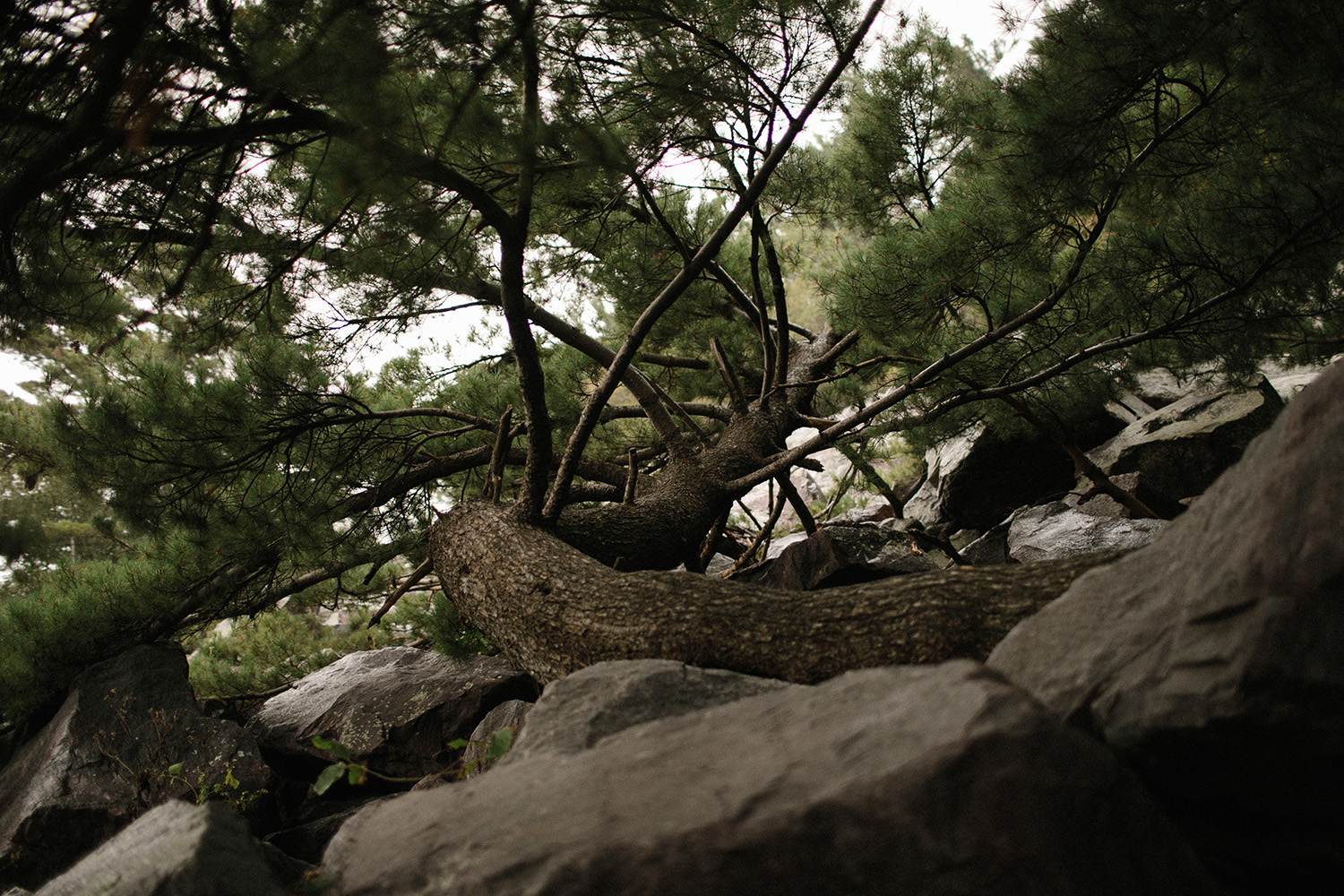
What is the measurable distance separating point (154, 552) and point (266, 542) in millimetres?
547

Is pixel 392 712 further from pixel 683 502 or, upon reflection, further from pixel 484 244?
pixel 484 244

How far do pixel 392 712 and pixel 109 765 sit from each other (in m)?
1.03

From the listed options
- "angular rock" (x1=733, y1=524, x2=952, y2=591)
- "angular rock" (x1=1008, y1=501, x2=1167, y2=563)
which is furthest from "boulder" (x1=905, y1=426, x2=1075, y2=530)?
"angular rock" (x1=733, y1=524, x2=952, y2=591)

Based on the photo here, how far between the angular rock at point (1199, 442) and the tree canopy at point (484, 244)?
537 mm

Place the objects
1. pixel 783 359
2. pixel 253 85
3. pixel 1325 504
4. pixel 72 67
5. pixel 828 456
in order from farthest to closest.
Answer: pixel 828 456
pixel 783 359
pixel 253 85
pixel 72 67
pixel 1325 504

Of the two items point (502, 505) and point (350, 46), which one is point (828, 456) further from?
point (350, 46)

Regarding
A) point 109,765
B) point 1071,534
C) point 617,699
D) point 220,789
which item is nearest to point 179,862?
point 617,699

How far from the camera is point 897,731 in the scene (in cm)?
111

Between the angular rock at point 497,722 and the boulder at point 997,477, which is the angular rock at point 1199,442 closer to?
the boulder at point 997,477

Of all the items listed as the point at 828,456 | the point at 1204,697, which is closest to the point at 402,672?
the point at 1204,697

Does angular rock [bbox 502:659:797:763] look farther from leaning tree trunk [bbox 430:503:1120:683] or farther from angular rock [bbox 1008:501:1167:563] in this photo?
angular rock [bbox 1008:501:1167:563]

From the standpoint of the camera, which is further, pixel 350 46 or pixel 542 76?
pixel 542 76

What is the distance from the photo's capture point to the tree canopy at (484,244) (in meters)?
1.82

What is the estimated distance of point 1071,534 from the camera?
3.94 m
